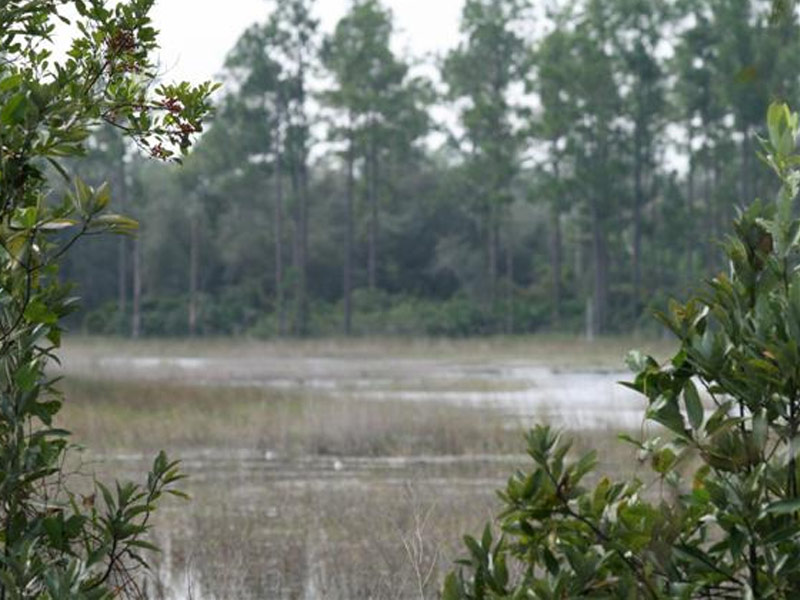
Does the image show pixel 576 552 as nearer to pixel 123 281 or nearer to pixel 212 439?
pixel 212 439

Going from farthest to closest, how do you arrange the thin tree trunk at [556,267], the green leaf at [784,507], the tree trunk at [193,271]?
the tree trunk at [193,271]
the thin tree trunk at [556,267]
the green leaf at [784,507]

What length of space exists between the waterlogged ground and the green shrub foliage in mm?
1057

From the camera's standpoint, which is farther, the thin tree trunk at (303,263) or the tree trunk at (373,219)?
the tree trunk at (373,219)

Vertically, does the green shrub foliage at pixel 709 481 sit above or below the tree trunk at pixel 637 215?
below

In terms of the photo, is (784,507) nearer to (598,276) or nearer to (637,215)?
(598,276)

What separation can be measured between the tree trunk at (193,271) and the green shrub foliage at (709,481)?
188ft

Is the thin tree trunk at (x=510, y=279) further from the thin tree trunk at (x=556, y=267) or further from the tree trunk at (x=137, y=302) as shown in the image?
the tree trunk at (x=137, y=302)

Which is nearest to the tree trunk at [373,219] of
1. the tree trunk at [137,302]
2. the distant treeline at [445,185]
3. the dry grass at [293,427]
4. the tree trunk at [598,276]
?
the distant treeline at [445,185]

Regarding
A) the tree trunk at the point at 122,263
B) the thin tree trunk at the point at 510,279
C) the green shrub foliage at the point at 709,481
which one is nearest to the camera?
the green shrub foliage at the point at 709,481

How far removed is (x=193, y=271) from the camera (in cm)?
6225

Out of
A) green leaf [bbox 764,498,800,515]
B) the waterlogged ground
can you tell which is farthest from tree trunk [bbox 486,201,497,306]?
green leaf [bbox 764,498,800,515]

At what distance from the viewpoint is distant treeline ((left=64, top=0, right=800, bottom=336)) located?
6019 centimetres

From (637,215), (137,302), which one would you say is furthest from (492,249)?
(137,302)

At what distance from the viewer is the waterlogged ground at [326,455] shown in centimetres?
984
